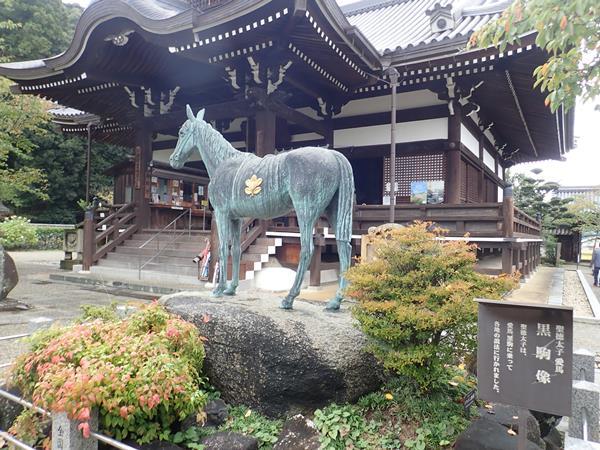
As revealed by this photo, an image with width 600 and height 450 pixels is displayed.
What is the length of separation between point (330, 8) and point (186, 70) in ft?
18.4

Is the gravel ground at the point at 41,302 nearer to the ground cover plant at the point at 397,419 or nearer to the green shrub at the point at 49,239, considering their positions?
the ground cover plant at the point at 397,419

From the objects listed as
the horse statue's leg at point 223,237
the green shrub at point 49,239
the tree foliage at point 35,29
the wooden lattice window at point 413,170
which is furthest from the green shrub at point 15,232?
the tree foliage at point 35,29

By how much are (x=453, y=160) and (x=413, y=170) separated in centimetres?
124

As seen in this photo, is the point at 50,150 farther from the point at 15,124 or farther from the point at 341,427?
the point at 341,427

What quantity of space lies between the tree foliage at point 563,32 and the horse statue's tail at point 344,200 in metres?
1.69

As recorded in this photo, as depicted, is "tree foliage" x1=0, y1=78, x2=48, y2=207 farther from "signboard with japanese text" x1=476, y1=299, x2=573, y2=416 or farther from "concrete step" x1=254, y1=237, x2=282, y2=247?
"signboard with japanese text" x1=476, y1=299, x2=573, y2=416

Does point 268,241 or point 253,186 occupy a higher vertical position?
point 253,186

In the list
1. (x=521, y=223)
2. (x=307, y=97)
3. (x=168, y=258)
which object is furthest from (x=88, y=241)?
(x=521, y=223)

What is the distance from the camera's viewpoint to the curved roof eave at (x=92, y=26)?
8.88m

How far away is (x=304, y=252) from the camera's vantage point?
4.41 metres

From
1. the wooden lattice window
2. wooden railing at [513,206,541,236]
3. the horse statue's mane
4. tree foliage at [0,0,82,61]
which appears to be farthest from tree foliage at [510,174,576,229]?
tree foliage at [0,0,82,61]

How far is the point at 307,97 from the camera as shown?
1278 cm

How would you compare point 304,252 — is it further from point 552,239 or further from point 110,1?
point 552,239

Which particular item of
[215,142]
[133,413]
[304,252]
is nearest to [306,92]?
[215,142]
